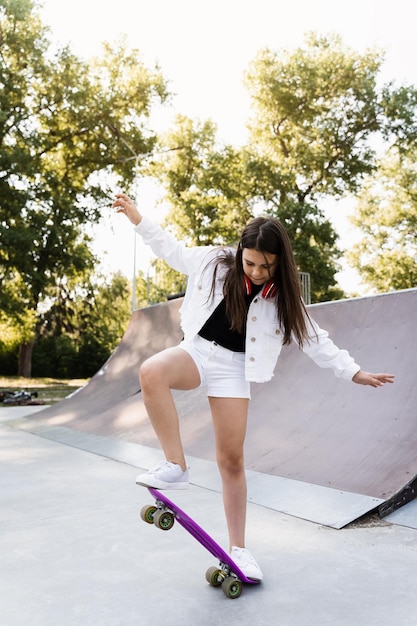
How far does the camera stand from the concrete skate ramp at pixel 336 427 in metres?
3.71

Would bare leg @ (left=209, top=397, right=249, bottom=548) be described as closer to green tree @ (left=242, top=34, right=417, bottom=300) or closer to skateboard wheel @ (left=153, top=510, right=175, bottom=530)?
skateboard wheel @ (left=153, top=510, right=175, bottom=530)

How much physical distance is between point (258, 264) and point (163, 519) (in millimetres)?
1098

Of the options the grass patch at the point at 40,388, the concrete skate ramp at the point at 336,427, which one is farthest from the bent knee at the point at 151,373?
the grass patch at the point at 40,388

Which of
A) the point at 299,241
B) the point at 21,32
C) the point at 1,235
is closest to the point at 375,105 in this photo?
the point at 299,241

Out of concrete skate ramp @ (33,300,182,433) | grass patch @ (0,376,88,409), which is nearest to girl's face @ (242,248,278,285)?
concrete skate ramp @ (33,300,182,433)

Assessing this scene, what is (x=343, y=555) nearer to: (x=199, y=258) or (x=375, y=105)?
(x=199, y=258)

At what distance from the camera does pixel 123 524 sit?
3531 mm

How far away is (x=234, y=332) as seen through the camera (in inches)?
98.5

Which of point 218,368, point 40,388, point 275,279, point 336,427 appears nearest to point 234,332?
point 218,368

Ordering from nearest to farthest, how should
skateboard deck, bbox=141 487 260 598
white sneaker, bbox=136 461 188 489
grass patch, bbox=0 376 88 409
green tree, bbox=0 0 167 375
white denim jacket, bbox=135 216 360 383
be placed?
white sneaker, bbox=136 461 188 489, skateboard deck, bbox=141 487 260 598, white denim jacket, bbox=135 216 360 383, grass patch, bbox=0 376 88 409, green tree, bbox=0 0 167 375

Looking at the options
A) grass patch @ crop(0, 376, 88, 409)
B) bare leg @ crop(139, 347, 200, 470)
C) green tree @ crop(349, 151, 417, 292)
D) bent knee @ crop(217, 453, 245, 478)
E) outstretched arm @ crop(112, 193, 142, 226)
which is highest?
green tree @ crop(349, 151, 417, 292)

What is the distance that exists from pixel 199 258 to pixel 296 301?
466 mm

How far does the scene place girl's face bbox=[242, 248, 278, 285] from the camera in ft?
7.79

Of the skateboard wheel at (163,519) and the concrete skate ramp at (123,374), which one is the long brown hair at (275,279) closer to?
the skateboard wheel at (163,519)
